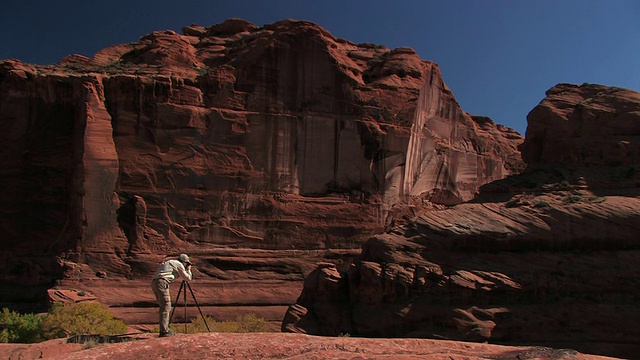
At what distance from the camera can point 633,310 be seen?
1524cm

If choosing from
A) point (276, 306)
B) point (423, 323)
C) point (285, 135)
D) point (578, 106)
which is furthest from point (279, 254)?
point (578, 106)

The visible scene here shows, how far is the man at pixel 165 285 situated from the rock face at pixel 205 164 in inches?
471

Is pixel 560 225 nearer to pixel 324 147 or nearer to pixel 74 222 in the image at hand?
pixel 324 147

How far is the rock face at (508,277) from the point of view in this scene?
1513 cm

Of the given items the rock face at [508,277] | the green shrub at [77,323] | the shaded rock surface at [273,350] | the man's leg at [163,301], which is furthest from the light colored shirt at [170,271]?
the rock face at [508,277]

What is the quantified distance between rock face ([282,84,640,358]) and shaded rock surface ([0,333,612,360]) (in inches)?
207

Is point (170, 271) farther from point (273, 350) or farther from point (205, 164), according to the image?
point (205, 164)

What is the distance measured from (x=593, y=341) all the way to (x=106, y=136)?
62.8 ft

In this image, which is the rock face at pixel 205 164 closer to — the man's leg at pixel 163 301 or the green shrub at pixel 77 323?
the green shrub at pixel 77 323

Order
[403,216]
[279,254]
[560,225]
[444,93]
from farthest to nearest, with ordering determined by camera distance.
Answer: [444,93]
[403,216]
[279,254]
[560,225]

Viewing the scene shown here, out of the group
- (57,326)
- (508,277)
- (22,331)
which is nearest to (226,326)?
(57,326)

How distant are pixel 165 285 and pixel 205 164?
15.1 m

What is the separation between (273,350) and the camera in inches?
368

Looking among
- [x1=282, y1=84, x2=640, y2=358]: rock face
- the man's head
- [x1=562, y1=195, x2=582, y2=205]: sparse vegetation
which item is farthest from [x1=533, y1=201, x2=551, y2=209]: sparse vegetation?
the man's head
